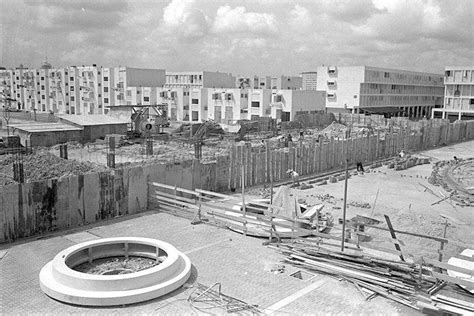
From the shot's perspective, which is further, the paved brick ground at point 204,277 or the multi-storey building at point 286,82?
the multi-storey building at point 286,82

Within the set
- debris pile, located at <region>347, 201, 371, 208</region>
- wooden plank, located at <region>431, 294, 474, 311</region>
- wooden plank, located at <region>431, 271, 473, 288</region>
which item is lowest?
debris pile, located at <region>347, 201, 371, 208</region>

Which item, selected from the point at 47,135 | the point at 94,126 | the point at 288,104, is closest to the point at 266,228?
the point at 47,135

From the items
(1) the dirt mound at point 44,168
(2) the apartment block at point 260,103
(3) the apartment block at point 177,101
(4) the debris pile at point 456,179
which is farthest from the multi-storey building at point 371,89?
(1) the dirt mound at point 44,168

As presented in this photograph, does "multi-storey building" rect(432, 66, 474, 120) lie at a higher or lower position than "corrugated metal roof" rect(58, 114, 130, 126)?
higher

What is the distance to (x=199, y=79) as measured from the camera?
84.1m

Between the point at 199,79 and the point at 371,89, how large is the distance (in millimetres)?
31471

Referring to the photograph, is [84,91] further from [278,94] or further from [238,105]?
[278,94]

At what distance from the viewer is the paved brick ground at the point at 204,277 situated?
9.63m

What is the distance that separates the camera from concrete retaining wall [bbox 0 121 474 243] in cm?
1382

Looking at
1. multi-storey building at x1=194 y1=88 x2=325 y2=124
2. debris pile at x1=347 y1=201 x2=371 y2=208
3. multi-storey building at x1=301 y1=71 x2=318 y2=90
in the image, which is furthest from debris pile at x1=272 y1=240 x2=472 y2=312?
multi-storey building at x1=301 y1=71 x2=318 y2=90

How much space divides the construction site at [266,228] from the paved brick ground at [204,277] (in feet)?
0.14

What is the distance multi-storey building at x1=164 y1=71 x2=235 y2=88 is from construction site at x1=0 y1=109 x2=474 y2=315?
5747 cm

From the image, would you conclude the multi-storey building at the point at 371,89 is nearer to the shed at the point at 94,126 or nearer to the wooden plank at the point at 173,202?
the shed at the point at 94,126

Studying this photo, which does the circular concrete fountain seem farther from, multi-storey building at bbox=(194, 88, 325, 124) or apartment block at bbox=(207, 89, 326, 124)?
apartment block at bbox=(207, 89, 326, 124)
